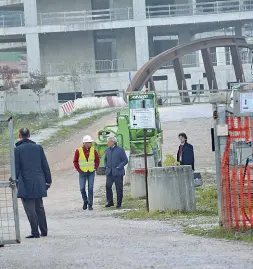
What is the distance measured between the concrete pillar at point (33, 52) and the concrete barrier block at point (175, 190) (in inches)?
2158

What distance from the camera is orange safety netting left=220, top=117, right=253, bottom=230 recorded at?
12.9m

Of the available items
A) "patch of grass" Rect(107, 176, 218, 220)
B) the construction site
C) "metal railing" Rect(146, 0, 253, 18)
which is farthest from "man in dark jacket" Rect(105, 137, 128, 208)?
"metal railing" Rect(146, 0, 253, 18)

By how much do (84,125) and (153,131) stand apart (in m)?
17.4

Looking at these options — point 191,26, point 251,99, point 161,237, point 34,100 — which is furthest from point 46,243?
point 191,26

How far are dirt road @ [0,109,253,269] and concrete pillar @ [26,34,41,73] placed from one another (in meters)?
54.3

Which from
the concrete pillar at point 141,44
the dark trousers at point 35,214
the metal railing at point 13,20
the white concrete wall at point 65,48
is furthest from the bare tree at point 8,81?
the dark trousers at point 35,214

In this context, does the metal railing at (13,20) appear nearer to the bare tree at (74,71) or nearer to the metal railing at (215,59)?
the bare tree at (74,71)

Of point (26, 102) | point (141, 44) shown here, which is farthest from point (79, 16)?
point (26, 102)

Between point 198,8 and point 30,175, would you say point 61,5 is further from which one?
point 30,175

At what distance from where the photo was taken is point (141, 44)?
71312 mm

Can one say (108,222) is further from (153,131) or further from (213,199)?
(153,131)

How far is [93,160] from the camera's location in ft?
63.3

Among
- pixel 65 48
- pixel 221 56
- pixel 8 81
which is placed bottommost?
pixel 8 81

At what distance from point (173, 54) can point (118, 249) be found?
40.9 meters
